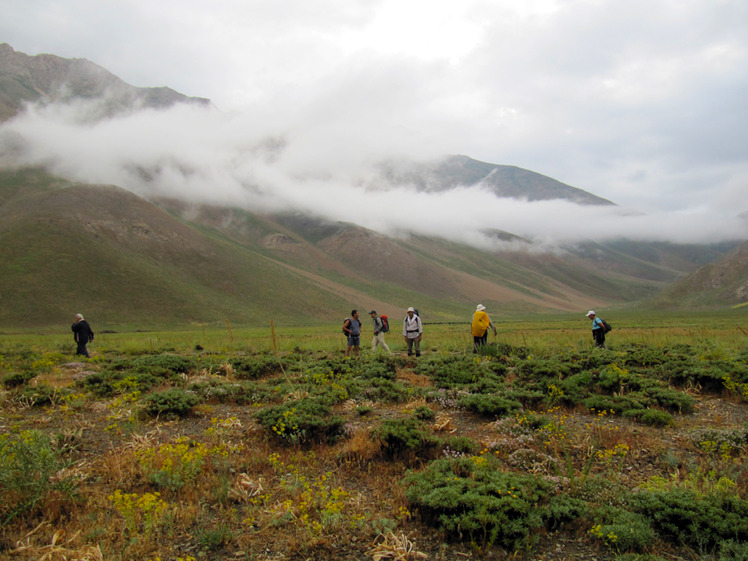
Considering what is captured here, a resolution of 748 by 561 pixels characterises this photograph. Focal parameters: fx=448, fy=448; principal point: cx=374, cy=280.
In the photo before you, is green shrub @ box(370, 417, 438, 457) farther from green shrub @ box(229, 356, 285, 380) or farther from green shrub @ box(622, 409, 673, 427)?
green shrub @ box(229, 356, 285, 380)

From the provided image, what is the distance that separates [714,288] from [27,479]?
170581mm

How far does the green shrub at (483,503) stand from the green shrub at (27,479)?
163 inches

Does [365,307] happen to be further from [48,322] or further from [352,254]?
[48,322]

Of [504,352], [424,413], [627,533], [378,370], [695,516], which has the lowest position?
[504,352]

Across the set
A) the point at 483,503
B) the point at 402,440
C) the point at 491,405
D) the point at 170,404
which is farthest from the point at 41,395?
the point at 483,503

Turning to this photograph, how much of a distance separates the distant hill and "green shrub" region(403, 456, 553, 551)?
148 m

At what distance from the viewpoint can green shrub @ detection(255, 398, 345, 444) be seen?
734cm

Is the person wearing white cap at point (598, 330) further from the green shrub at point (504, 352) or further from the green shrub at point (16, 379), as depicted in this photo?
the green shrub at point (16, 379)

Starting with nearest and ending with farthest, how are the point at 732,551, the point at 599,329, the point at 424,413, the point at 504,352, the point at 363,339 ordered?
the point at 732,551
the point at 424,413
the point at 504,352
the point at 599,329
the point at 363,339

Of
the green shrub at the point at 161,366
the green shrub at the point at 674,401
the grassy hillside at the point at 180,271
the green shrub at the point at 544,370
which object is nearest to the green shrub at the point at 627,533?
the green shrub at the point at 674,401

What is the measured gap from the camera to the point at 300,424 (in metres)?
7.43

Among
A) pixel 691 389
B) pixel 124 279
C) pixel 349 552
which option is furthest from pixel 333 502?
pixel 124 279

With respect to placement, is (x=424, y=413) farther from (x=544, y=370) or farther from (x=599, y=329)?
A: (x=599, y=329)

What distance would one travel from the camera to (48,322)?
233 feet
